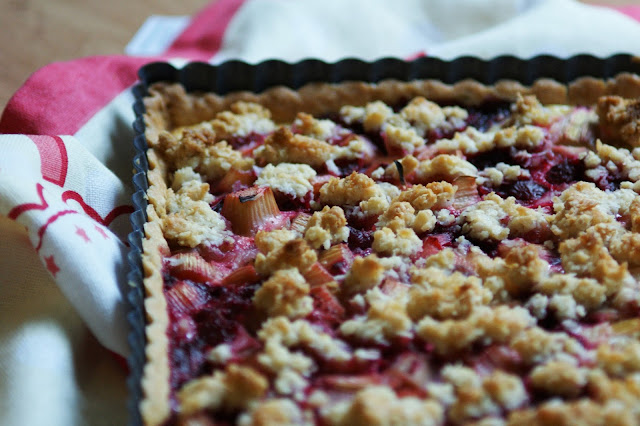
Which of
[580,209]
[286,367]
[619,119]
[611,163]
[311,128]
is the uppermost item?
[619,119]

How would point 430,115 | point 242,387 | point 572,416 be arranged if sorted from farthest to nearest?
point 430,115 < point 242,387 < point 572,416

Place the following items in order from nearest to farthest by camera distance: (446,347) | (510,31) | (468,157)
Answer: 1. (446,347)
2. (468,157)
3. (510,31)

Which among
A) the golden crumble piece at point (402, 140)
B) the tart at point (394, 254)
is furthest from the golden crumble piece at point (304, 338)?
the golden crumble piece at point (402, 140)

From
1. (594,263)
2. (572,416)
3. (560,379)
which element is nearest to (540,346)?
(560,379)

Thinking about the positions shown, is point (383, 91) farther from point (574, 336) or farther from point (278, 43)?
point (574, 336)

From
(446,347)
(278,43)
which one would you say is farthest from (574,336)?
(278,43)

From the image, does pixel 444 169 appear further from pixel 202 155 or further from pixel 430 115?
pixel 202 155

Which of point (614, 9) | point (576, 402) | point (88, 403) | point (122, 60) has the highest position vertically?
point (614, 9)

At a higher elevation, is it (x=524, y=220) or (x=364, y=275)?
(x=524, y=220)
